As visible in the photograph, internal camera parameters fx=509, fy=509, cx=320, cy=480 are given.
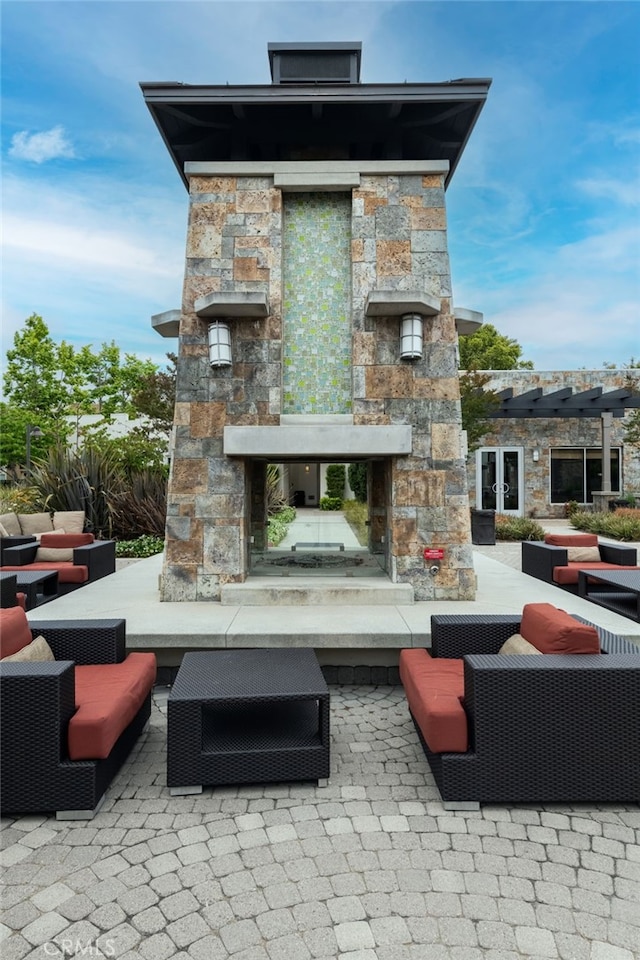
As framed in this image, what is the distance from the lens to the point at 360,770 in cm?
292

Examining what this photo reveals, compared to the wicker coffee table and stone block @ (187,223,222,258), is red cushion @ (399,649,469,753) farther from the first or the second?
stone block @ (187,223,222,258)

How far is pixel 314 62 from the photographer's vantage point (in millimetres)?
6332

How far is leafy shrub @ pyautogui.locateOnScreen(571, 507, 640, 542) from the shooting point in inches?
460

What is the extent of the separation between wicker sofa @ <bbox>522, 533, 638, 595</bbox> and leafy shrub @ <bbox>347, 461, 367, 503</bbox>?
7.15 meters

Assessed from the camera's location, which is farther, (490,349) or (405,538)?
(490,349)

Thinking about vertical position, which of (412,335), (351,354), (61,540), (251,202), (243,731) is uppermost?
(251,202)

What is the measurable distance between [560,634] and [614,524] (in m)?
10.7

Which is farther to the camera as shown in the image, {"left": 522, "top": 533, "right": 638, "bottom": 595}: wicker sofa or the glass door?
the glass door

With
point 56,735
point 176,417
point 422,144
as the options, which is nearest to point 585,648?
point 56,735

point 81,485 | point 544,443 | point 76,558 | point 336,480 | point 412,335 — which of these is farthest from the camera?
point 336,480

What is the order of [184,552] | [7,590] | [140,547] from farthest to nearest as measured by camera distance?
[140,547] < [184,552] < [7,590]

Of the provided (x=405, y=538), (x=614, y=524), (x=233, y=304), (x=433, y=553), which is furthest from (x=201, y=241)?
(x=614, y=524)

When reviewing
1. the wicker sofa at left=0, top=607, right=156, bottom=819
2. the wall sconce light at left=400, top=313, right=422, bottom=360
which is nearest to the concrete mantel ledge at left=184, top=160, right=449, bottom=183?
the wall sconce light at left=400, top=313, right=422, bottom=360

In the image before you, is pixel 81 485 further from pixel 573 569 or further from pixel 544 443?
pixel 544 443
